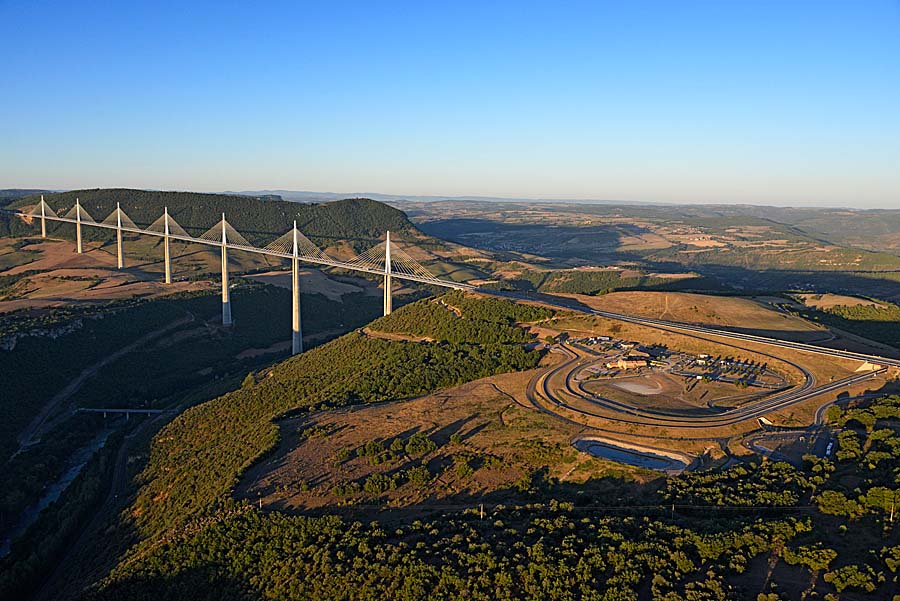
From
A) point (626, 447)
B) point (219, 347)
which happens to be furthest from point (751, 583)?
point (219, 347)

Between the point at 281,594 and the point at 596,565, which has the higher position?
the point at 596,565

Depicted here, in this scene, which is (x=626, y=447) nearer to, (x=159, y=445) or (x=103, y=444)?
(x=159, y=445)

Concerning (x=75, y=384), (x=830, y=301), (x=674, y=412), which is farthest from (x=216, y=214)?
(x=674, y=412)

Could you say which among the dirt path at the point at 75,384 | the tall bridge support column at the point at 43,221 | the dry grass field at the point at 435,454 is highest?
the tall bridge support column at the point at 43,221

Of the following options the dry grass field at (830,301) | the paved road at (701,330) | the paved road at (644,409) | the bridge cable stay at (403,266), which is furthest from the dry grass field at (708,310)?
the bridge cable stay at (403,266)

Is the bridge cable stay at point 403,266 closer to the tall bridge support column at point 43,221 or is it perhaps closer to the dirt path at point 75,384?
the dirt path at point 75,384

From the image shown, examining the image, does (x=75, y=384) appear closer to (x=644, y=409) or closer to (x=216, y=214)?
(x=644, y=409)
